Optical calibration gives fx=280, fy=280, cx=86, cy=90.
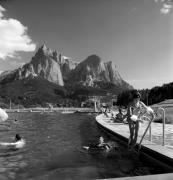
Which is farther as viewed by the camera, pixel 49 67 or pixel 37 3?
pixel 49 67

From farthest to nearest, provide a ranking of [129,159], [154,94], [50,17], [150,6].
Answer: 1. [154,94]
2. [150,6]
3. [50,17]
4. [129,159]

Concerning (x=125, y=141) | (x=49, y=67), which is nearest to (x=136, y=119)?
(x=125, y=141)

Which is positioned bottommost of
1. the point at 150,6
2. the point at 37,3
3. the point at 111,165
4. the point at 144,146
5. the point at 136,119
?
the point at 111,165

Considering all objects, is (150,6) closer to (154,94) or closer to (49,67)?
(154,94)

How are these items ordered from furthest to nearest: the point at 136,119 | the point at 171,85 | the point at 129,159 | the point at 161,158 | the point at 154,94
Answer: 1. the point at 154,94
2. the point at 171,85
3. the point at 129,159
4. the point at 136,119
5. the point at 161,158

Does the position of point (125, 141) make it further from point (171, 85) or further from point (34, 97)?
point (34, 97)

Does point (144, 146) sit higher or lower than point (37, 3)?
lower

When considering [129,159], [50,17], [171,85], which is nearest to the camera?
[129,159]

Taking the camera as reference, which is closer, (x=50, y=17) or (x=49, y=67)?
(x=50, y=17)

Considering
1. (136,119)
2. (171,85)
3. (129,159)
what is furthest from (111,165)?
(171,85)
